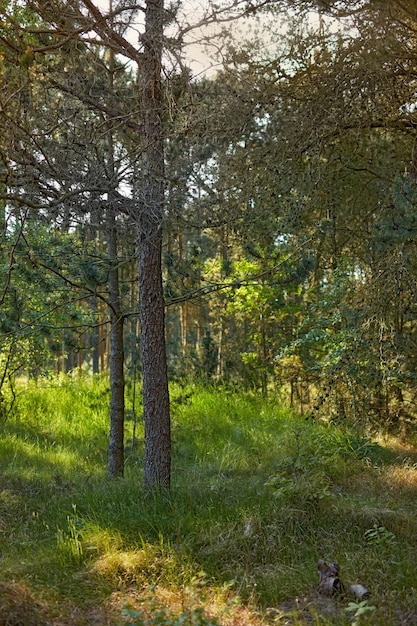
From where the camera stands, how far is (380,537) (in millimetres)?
4957

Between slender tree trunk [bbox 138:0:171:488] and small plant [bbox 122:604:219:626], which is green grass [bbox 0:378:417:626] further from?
slender tree trunk [bbox 138:0:171:488]

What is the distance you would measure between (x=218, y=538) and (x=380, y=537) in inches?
52.1

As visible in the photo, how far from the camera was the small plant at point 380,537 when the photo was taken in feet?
15.6

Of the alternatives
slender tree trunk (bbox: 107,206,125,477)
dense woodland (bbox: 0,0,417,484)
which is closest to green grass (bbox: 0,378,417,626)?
slender tree trunk (bbox: 107,206,125,477)

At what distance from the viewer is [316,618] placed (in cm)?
349

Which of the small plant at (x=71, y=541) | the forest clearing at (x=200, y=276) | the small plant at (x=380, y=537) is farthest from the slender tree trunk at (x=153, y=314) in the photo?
the small plant at (x=380, y=537)

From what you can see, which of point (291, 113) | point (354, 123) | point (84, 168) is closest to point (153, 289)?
point (84, 168)

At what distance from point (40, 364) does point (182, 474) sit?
3928 millimetres

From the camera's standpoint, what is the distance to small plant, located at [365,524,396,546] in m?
4.76

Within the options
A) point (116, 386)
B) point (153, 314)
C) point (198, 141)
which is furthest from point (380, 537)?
point (198, 141)

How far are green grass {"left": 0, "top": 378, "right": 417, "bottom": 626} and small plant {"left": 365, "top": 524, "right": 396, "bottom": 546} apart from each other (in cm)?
2

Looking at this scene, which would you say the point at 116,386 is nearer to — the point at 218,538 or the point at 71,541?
the point at 71,541

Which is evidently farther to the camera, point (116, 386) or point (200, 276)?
point (116, 386)

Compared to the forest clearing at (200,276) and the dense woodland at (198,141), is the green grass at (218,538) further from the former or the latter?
the dense woodland at (198,141)
